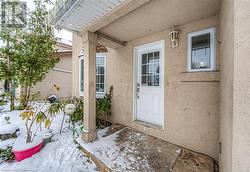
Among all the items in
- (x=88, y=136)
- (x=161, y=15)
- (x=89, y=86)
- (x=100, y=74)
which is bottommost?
(x=88, y=136)

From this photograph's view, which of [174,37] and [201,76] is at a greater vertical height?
[174,37]

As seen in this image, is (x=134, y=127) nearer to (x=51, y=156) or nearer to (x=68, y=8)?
(x=51, y=156)

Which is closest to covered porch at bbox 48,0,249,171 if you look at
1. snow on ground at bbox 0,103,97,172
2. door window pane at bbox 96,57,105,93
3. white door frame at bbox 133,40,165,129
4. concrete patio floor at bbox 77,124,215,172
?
white door frame at bbox 133,40,165,129

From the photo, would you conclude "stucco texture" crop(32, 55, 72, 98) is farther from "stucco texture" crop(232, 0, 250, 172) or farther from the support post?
"stucco texture" crop(232, 0, 250, 172)

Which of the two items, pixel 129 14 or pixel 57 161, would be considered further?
pixel 57 161

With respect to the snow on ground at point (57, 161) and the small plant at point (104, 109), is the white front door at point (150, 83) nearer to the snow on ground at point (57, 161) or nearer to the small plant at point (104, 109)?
the small plant at point (104, 109)

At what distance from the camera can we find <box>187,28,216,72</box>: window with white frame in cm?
234

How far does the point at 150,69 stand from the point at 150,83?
0.38 meters

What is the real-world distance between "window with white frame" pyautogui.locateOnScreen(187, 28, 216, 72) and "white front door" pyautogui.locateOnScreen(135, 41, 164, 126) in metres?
0.64

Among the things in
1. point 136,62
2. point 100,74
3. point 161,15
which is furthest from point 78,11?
point 100,74

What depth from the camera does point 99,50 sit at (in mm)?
4844

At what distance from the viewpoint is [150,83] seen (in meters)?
3.38

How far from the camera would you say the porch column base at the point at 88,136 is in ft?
9.47

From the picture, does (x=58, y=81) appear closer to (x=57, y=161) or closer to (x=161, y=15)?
(x=57, y=161)
